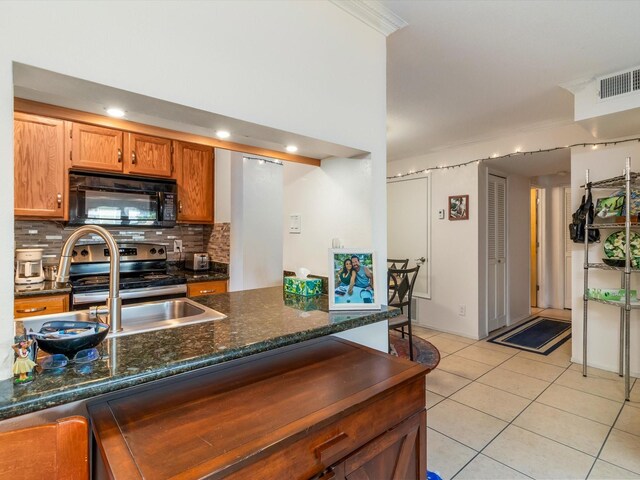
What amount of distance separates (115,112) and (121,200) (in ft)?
6.90

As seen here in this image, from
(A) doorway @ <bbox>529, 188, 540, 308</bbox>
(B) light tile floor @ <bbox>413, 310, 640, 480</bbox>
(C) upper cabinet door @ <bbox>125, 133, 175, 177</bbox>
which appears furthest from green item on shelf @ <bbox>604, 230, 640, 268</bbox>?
(C) upper cabinet door @ <bbox>125, 133, 175, 177</bbox>

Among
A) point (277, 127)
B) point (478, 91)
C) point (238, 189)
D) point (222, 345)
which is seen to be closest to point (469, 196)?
point (478, 91)

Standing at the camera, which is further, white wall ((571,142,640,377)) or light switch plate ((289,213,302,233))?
white wall ((571,142,640,377))

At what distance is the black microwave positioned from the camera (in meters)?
2.85

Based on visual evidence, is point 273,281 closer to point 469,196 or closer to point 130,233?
point 130,233

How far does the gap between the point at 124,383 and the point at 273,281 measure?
2.85 meters

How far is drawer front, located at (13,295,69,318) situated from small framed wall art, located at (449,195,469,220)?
4004 millimetres

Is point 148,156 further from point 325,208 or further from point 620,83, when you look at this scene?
point 620,83

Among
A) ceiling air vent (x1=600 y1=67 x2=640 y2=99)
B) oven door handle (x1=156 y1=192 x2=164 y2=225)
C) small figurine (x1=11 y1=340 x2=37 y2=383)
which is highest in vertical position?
ceiling air vent (x1=600 y1=67 x2=640 y2=99)

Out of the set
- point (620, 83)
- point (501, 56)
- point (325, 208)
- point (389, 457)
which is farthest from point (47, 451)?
point (620, 83)

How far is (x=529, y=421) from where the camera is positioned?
7.65 feet

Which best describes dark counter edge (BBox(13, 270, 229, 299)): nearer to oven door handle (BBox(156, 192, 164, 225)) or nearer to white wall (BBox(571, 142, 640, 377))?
oven door handle (BBox(156, 192, 164, 225))

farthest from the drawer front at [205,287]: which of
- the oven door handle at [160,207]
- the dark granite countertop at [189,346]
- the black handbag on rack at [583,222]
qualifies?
the black handbag on rack at [583,222]

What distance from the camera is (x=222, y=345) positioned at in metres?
1.10
